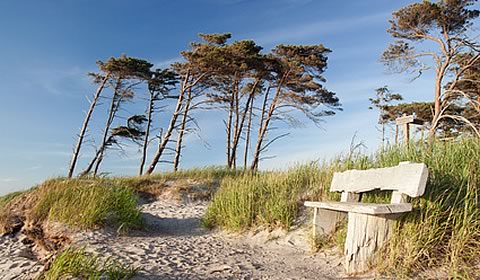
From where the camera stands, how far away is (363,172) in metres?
4.54

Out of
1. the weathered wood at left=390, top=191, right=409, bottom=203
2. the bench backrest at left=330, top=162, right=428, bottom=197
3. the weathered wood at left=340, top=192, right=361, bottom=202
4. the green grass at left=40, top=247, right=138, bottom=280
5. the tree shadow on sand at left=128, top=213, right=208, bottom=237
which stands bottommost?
the tree shadow on sand at left=128, top=213, right=208, bottom=237

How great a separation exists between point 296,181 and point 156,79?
14501 millimetres

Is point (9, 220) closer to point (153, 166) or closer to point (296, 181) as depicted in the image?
point (296, 181)

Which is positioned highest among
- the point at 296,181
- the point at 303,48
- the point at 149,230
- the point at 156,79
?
the point at 303,48

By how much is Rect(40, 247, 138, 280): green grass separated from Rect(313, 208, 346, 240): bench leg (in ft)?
7.64

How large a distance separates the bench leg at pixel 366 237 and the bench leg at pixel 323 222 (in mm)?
885

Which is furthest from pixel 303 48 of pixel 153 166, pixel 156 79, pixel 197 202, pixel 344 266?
pixel 344 266

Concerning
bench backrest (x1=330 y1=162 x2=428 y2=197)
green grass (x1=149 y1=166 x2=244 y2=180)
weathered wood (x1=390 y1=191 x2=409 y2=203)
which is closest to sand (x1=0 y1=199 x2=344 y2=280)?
bench backrest (x1=330 y1=162 x2=428 y2=197)

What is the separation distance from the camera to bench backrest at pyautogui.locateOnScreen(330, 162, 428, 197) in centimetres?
360

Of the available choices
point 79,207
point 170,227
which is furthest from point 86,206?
point 170,227

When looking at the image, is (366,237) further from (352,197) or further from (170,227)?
(170,227)

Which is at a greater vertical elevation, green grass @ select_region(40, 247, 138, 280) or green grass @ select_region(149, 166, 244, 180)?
green grass @ select_region(149, 166, 244, 180)

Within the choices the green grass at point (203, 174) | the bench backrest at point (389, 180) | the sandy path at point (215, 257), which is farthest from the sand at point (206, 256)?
the green grass at point (203, 174)

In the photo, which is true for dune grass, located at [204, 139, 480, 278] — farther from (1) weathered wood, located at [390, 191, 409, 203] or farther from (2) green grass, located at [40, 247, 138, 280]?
(2) green grass, located at [40, 247, 138, 280]
